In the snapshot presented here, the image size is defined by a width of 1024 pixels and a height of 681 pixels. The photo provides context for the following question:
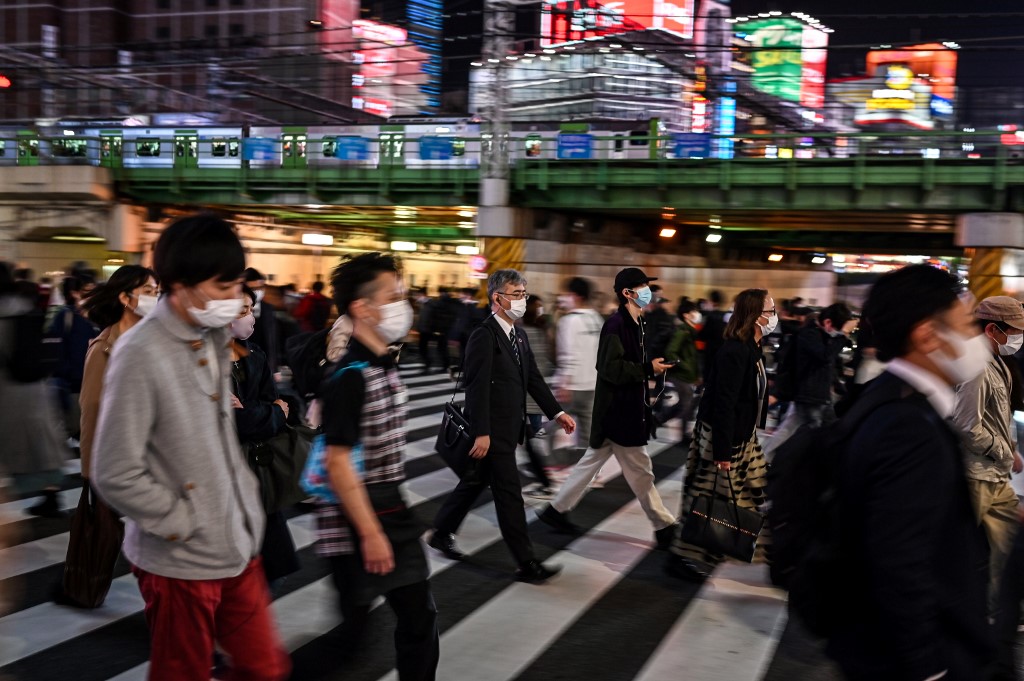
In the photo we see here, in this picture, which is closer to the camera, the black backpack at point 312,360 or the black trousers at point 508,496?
the black trousers at point 508,496

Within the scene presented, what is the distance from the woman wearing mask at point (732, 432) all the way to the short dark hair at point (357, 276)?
311 centimetres

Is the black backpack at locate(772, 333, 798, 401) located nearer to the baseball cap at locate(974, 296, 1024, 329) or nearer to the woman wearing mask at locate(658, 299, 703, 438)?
the woman wearing mask at locate(658, 299, 703, 438)

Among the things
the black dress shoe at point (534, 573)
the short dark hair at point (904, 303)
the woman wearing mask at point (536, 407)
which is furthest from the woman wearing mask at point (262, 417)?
the woman wearing mask at point (536, 407)

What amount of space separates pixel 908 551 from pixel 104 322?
179 inches

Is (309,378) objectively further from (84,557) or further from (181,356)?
(181,356)

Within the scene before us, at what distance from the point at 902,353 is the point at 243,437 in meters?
3.05

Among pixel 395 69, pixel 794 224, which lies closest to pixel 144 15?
pixel 395 69

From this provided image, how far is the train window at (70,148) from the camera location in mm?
36688

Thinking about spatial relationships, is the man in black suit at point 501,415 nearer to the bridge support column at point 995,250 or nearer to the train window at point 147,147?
the bridge support column at point 995,250

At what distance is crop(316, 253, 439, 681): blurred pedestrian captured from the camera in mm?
3232

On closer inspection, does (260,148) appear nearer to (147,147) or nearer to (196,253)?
(147,147)

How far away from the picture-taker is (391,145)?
31250 millimetres

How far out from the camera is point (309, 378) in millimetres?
6344

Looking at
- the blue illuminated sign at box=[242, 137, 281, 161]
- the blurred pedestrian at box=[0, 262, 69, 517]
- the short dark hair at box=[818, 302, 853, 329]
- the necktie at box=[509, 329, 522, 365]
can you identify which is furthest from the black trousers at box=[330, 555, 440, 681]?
the blue illuminated sign at box=[242, 137, 281, 161]
